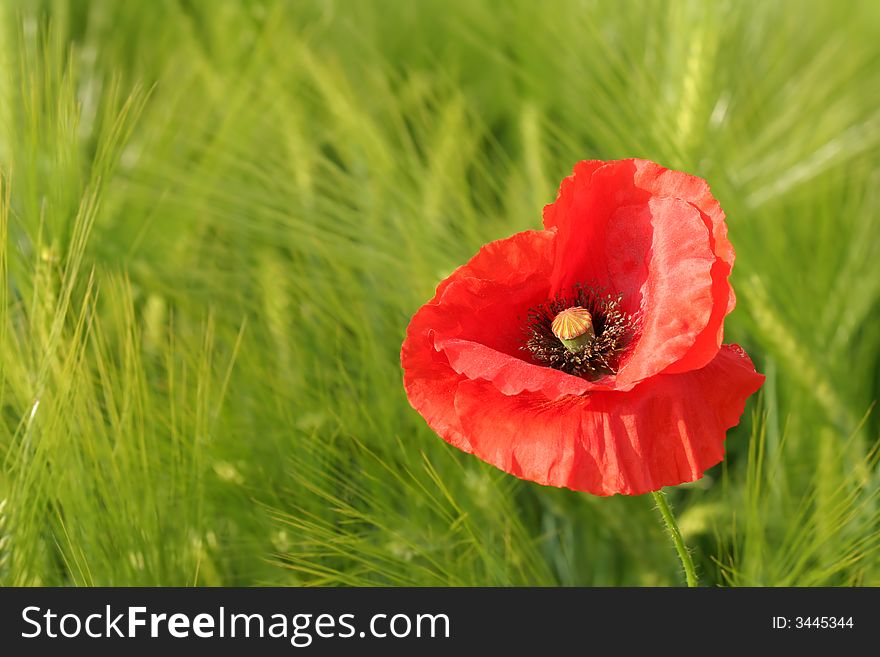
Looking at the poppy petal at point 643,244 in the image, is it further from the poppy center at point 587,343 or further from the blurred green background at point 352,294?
the blurred green background at point 352,294

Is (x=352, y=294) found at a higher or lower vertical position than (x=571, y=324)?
higher

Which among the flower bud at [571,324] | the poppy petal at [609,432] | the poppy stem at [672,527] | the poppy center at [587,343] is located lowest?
the poppy stem at [672,527]

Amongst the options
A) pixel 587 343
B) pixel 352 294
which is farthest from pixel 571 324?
pixel 352 294

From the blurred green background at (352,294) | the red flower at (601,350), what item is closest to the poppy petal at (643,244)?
the red flower at (601,350)

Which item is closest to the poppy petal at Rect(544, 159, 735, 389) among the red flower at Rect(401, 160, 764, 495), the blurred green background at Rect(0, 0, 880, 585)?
the red flower at Rect(401, 160, 764, 495)

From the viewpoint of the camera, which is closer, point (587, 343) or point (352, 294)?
point (587, 343)

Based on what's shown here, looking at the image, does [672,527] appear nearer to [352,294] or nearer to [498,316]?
[498,316]

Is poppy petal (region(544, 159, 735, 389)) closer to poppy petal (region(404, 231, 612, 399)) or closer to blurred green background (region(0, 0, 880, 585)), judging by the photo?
poppy petal (region(404, 231, 612, 399))
